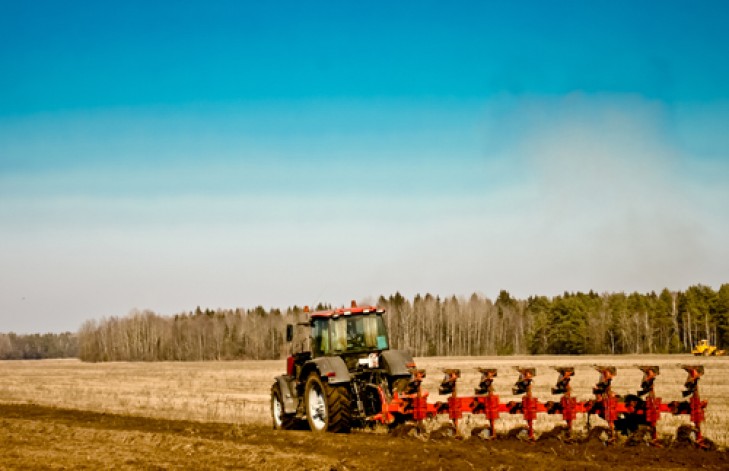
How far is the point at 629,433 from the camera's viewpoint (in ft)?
40.3

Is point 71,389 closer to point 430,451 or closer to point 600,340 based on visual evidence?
point 430,451

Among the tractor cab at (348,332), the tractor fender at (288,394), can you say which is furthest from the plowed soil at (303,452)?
the tractor cab at (348,332)

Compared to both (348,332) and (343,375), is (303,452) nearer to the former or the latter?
(343,375)

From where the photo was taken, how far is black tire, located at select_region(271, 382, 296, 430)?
1722 cm

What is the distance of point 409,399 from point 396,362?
1.28 meters

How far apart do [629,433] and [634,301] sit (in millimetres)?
95687

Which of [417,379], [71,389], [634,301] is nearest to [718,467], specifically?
[417,379]

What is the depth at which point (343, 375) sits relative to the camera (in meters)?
15.2

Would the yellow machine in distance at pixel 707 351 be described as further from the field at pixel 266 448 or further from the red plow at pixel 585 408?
the red plow at pixel 585 408

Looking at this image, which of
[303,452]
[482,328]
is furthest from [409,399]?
[482,328]

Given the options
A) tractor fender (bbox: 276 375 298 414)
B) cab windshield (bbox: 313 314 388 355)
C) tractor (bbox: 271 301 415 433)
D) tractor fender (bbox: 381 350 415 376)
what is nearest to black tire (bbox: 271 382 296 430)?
tractor (bbox: 271 301 415 433)

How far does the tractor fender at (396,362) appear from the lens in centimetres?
1562

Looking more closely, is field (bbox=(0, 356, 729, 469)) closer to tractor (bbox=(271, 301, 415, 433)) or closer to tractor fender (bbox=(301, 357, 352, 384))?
tractor (bbox=(271, 301, 415, 433))

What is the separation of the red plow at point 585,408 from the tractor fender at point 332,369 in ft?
3.31
